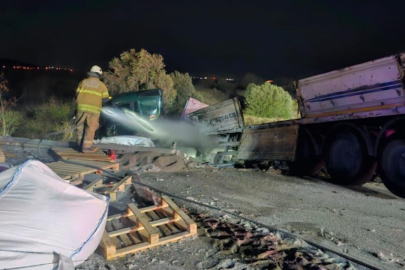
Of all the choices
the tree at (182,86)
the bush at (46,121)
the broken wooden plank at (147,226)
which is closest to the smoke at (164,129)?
the bush at (46,121)

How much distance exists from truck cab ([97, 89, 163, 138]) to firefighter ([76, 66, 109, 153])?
281cm

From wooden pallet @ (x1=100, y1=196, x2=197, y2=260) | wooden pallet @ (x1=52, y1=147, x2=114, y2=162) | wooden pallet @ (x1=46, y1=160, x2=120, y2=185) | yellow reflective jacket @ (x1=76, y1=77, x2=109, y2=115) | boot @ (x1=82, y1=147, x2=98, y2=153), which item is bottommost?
wooden pallet @ (x1=100, y1=196, x2=197, y2=260)

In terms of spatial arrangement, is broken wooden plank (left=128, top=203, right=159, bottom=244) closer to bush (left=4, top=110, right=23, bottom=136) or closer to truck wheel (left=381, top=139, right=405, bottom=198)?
truck wheel (left=381, top=139, right=405, bottom=198)

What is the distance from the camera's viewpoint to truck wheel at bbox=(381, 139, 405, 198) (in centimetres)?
637

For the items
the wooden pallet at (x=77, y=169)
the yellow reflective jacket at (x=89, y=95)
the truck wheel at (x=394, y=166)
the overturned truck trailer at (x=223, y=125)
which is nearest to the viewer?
the wooden pallet at (x=77, y=169)

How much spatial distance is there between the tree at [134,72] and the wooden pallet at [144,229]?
43.7ft

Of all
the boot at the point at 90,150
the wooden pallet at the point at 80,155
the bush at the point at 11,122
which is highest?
the bush at the point at 11,122

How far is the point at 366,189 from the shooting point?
7250mm

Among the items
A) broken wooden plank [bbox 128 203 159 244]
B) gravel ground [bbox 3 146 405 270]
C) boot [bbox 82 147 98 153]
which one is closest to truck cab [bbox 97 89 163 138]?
gravel ground [bbox 3 146 405 270]

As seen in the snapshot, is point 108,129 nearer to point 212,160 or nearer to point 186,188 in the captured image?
point 212,160

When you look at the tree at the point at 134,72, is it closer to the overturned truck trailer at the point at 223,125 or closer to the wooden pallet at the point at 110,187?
the overturned truck trailer at the point at 223,125

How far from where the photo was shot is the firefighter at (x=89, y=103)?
7777mm

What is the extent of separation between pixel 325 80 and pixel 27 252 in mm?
6798

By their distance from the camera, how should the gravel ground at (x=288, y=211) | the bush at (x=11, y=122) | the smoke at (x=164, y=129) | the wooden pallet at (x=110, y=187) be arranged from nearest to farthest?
the gravel ground at (x=288, y=211) → the wooden pallet at (x=110, y=187) → the smoke at (x=164, y=129) → the bush at (x=11, y=122)
